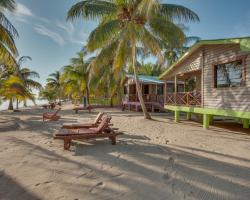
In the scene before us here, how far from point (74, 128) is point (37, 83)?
22.3 metres

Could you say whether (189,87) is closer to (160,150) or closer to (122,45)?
(122,45)

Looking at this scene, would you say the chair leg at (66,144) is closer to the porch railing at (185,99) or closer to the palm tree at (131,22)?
the palm tree at (131,22)

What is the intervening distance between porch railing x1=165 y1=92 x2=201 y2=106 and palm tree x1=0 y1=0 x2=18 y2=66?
10944mm

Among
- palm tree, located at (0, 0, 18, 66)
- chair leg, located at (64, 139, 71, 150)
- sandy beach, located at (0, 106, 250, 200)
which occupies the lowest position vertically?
sandy beach, located at (0, 106, 250, 200)

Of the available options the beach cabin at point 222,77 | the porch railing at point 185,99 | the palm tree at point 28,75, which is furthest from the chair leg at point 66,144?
the palm tree at point 28,75

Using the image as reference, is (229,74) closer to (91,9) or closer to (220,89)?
(220,89)

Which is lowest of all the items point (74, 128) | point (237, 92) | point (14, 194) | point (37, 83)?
point (14, 194)

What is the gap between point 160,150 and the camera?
6.18 meters

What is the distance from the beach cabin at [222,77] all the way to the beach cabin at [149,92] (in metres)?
8.97

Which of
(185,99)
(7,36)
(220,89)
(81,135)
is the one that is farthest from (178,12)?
(7,36)

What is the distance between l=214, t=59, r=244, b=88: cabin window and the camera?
8.91 m

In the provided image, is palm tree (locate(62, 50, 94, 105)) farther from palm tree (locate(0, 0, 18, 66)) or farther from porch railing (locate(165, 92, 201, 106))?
palm tree (locate(0, 0, 18, 66))

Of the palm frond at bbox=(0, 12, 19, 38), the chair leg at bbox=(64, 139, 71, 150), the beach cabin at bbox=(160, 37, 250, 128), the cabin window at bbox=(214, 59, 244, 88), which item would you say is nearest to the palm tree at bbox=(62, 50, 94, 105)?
the palm frond at bbox=(0, 12, 19, 38)

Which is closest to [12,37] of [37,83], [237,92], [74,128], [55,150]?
[74,128]
